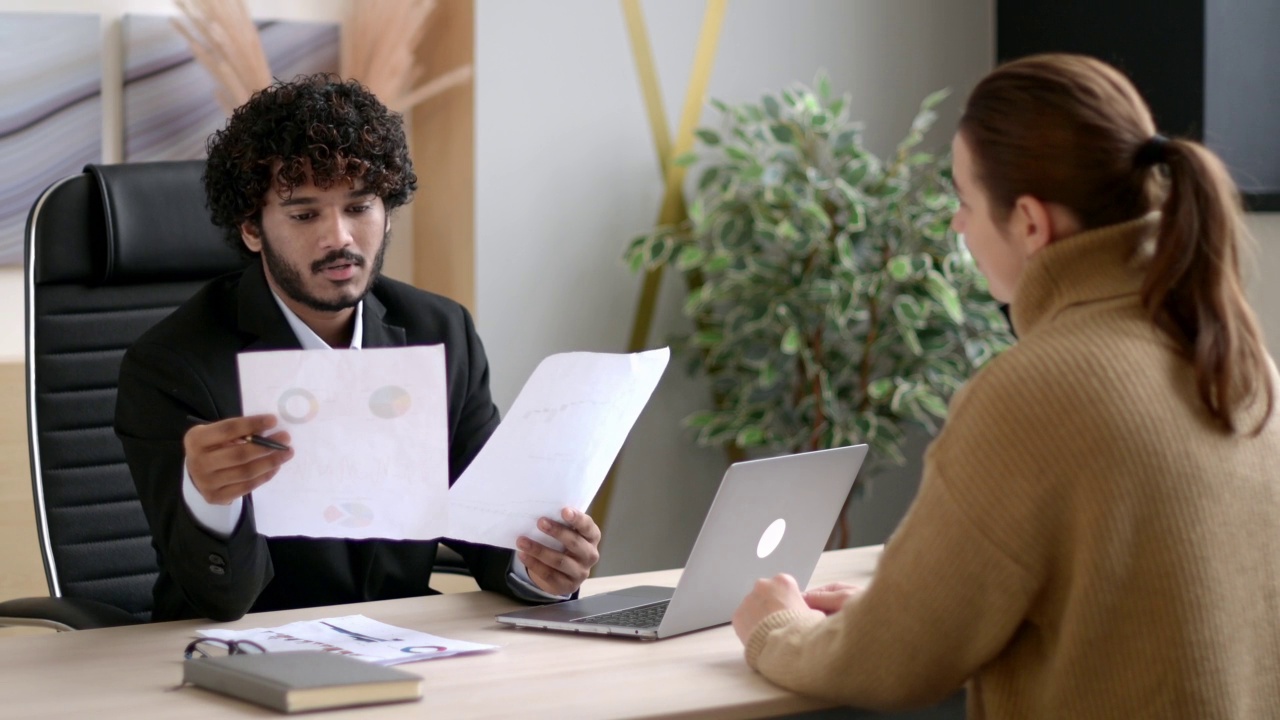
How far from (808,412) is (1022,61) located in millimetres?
2112

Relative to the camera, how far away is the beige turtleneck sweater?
3.84ft

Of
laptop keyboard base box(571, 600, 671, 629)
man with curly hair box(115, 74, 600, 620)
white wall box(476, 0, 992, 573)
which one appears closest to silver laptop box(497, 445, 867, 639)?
laptop keyboard base box(571, 600, 671, 629)

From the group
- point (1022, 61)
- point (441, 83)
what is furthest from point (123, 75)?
point (1022, 61)

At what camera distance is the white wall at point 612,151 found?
3324 millimetres

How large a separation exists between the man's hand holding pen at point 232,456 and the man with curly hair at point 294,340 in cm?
7

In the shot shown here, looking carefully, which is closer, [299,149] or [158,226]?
[299,149]

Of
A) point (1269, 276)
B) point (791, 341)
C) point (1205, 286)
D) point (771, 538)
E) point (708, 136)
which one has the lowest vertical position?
point (791, 341)

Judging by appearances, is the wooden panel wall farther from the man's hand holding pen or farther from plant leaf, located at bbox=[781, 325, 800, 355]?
the man's hand holding pen

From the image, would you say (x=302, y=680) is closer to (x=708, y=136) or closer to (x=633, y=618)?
(x=633, y=618)

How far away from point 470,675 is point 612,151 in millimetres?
2234

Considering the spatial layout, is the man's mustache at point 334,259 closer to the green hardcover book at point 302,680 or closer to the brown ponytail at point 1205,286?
the green hardcover book at point 302,680

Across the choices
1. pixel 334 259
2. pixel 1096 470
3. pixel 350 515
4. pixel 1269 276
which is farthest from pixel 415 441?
pixel 1269 276

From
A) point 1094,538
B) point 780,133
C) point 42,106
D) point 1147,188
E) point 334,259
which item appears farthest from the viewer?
point 780,133

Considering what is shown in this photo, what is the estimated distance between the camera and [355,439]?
1.50 meters
